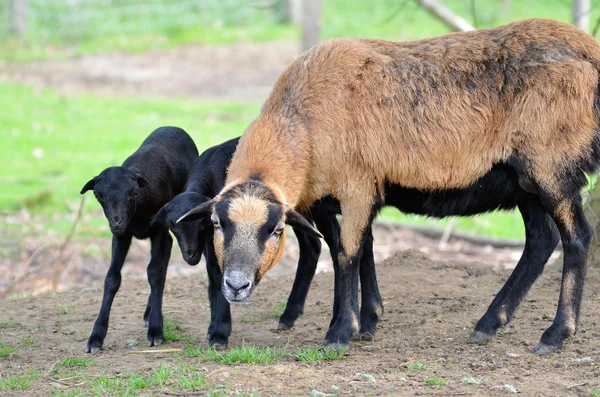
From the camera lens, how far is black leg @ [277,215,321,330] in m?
8.08

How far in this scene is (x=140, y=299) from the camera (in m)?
9.32

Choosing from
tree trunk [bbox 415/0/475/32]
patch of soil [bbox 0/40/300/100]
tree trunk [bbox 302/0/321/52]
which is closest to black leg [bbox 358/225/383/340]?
tree trunk [bbox 415/0/475/32]

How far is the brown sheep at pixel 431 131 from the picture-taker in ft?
22.4

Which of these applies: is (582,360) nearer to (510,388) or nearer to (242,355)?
(510,388)

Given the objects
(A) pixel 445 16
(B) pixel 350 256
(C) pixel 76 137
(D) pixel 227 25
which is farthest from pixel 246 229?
(D) pixel 227 25

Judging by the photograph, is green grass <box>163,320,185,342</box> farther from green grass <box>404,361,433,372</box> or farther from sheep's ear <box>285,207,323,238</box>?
green grass <box>404,361,433,372</box>

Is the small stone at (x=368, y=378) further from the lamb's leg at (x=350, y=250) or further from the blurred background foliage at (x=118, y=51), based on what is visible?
the blurred background foliage at (x=118, y=51)

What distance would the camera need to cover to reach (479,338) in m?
7.19

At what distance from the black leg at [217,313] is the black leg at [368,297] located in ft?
3.84

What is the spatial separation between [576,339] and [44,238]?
8860 millimetres

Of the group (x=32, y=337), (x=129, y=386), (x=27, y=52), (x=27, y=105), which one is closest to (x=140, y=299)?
(x=32, y=337)

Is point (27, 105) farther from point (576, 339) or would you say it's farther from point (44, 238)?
point (576, 339)

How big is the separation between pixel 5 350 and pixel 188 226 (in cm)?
190

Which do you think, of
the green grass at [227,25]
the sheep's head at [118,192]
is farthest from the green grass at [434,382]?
the green grass at [227,25]
